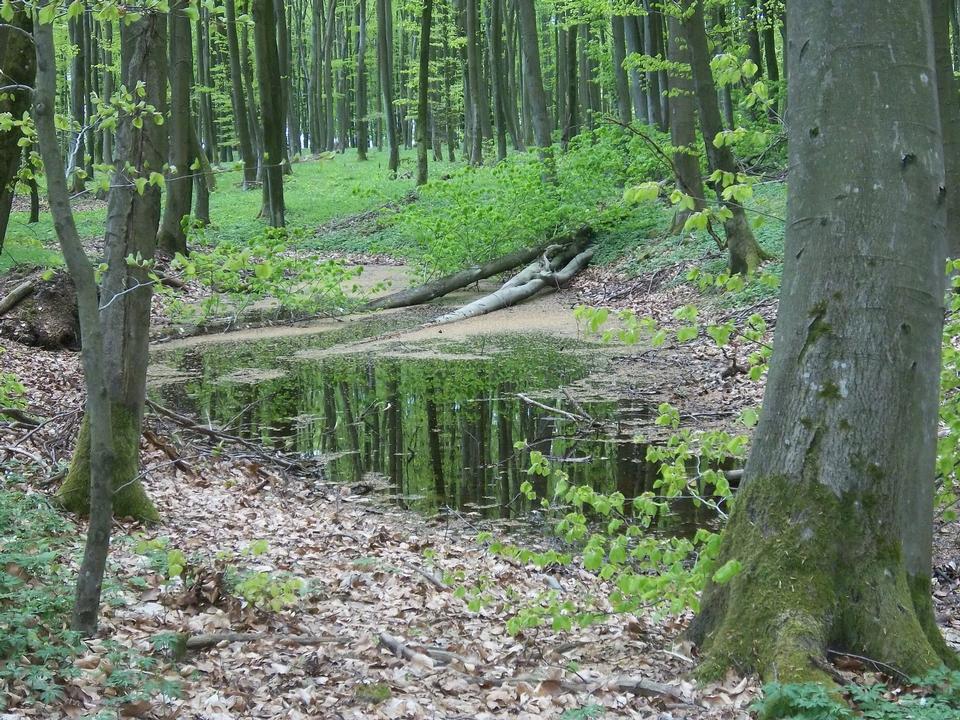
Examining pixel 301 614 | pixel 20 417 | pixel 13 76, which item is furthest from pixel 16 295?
pixel 301 614

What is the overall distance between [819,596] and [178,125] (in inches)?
604

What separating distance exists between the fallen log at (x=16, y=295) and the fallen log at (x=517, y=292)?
254 inches

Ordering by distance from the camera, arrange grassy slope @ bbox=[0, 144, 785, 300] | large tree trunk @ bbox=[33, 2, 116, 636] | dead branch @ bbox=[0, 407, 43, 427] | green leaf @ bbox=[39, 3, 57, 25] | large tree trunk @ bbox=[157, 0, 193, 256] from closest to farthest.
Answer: green leaf @ bbox=[39, 3, 57, 25]
large tree trunk @ bbox=[33, 2, 116, 636]
dead branch @ bbox=[0, 407, 43, 427]
large tree trunk @ bbox=[157, 0, 193, 256]
grassy slope @ bbox=[0, 144, 785, 300]

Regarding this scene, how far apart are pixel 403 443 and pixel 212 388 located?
3.54 metres

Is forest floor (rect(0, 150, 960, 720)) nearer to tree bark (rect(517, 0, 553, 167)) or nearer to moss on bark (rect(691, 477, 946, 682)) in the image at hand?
moss on bark (rect(691, 477, 946, 682))

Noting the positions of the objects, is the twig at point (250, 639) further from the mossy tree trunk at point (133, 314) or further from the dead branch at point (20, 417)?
the dead branch at point (20, 417)

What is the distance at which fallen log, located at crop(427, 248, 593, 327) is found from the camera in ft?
55.5

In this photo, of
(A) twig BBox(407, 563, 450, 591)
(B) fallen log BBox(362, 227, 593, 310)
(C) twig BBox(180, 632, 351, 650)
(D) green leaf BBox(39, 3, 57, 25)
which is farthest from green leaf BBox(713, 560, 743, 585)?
(B) fallen log BBox(362, 227, 593, 310)

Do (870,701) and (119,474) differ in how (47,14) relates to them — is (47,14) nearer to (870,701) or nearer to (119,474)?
(119,474)

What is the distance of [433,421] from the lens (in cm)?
1002

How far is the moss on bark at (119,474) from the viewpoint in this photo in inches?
230

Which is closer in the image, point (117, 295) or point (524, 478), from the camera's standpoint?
point (117, 295)

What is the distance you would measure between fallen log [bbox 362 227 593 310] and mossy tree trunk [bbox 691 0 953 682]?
48.1 ft

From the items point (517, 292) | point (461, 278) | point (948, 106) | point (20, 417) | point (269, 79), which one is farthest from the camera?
point (269, 79)
